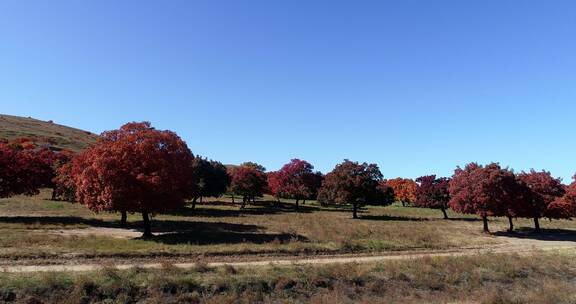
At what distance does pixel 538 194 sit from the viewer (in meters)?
53.3

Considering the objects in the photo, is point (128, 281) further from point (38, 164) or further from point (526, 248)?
point (38, 164)

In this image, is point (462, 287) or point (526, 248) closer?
point (462, 287)

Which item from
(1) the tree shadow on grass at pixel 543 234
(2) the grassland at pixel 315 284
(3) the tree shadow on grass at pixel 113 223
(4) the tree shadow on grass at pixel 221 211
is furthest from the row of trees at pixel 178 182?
(2) the grassland at pixel 315 284

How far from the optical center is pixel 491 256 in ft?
102

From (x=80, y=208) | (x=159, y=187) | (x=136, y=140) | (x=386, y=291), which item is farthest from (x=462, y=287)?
(x=80, y=208)

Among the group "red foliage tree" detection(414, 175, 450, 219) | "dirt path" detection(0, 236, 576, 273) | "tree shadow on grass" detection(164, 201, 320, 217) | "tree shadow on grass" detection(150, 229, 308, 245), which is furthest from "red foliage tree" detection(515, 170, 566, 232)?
"tree shadow on grass" detection(164, 201, 320, 217)

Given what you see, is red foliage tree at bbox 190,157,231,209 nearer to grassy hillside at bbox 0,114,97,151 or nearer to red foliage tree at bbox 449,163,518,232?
red foliage tree at bbox 449,163,518,232

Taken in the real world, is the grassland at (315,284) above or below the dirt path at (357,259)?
below

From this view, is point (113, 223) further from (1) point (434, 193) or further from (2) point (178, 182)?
(1) point (434, 193)

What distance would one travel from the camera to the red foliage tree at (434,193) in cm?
7431

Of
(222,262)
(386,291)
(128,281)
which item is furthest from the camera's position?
(222,262)

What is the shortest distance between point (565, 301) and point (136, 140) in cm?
3208

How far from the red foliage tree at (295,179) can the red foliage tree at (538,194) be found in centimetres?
4318

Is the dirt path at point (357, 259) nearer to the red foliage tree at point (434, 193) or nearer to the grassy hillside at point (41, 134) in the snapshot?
the red foliage tree at point (434, 193)
